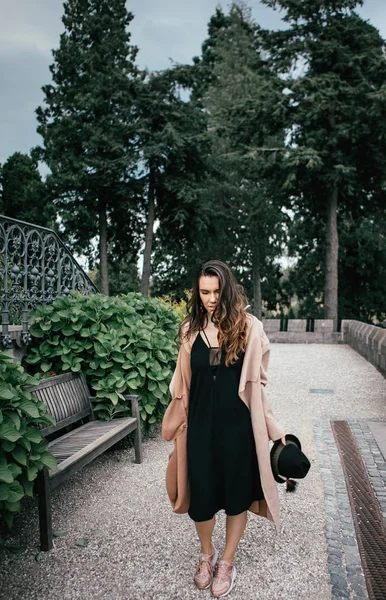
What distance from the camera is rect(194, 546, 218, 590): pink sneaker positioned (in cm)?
278

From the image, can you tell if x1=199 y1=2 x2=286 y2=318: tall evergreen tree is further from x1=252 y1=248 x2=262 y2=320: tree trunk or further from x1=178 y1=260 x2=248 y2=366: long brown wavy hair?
x1=178 y1=260 x2=248 y2=366: long brown wavy hair

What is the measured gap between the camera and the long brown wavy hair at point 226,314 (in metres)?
2.62

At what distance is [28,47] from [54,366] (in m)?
8.75

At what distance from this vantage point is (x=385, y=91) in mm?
20422

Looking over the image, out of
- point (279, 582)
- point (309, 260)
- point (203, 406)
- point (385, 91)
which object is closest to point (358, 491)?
point (279, 582)

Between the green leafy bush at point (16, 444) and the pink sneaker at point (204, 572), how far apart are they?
98 centimetres

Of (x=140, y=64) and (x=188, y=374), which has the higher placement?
(x=140, y=64)

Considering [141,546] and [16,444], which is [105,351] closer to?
[141,546]

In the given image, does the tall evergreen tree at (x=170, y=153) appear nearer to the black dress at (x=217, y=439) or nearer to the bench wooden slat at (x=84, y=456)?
the bench wooden slat at (x=84, y=456)

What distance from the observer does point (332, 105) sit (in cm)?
2239

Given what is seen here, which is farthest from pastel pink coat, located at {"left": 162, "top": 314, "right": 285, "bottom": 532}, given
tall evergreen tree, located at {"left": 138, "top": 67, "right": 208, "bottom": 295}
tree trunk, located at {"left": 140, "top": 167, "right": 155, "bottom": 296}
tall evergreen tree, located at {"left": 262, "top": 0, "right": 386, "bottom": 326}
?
tall evergreen tree, located at {"left": 138, "top": 67, "right": 208, "bottom": 295}

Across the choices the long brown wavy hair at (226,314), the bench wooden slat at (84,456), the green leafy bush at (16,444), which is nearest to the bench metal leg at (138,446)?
the bench wooden slat at (84,456)

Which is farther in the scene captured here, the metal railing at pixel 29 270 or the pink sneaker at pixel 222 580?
the metal railing at pixel 29 270

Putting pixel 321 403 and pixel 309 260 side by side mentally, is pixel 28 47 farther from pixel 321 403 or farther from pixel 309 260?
pixel 309 260
